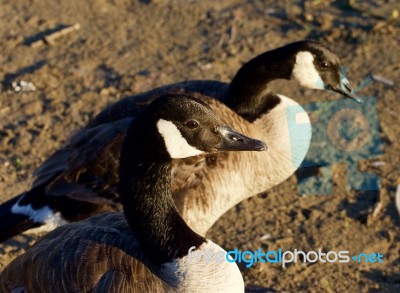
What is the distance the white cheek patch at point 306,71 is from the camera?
15.5 feet

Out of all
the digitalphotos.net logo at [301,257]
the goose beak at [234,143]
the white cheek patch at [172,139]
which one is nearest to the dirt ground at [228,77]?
the digitalphotos.net logo at [301,257]

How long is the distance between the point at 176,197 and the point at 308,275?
1.23 metres

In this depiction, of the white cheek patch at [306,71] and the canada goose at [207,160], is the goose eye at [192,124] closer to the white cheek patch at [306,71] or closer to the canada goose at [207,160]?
the canada goose at [207,160]

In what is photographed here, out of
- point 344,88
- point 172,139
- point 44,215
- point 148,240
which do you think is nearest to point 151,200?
point 148,240

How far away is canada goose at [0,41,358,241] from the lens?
4.37 metres

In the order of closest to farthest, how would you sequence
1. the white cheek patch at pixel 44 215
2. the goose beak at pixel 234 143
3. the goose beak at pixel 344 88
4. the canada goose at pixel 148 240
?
1. the canada goose at pixel 148 240
2. the goose beak at pixel 234 143
3. the white cheek patch at pixel 44 215
4. the goose beak at pixel 344 88

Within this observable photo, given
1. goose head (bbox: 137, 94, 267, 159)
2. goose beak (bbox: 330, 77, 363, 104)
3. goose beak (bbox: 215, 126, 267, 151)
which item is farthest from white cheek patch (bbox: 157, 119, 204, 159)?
goose beak (bbox: 330, 77, 363, 104)

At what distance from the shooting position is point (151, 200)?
3412 millimetres

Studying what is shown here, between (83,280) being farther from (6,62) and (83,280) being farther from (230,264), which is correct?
(6,62)

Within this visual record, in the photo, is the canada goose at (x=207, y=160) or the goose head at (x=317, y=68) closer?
the canada goose at (x=207, y=160)

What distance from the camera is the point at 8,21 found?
777cm

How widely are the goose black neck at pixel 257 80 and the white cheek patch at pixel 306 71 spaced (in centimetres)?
5

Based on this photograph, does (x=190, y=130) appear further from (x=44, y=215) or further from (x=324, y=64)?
(x=324, y=64)

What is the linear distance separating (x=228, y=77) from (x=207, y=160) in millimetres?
2604
